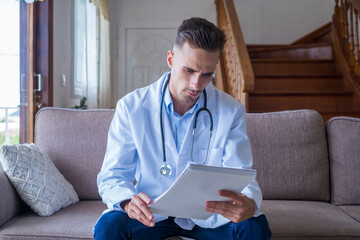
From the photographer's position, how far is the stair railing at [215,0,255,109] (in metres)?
3.47

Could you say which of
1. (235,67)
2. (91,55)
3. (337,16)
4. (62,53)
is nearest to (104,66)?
(91,55)

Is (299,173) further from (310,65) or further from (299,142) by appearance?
(310,65)

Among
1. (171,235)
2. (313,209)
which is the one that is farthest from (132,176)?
(313,209)

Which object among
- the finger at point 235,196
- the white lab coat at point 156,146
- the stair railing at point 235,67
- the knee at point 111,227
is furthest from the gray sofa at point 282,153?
the stair railing at point 235,67

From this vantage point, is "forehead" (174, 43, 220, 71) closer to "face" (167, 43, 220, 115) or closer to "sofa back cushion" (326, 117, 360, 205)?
"face" (167, 43, 220, 115)

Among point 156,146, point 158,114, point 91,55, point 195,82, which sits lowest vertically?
point 156,146

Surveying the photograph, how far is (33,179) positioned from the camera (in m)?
1.88

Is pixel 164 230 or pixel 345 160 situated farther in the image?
pixel 345 160

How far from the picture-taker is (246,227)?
4.52ft

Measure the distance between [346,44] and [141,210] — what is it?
403cm

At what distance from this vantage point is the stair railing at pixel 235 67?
3.47 m

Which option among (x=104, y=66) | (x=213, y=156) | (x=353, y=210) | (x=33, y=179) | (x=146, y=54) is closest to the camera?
(x=213, y=156)

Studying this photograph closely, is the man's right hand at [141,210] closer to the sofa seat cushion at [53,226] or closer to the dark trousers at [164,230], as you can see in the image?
the dark trousers at [164,230]

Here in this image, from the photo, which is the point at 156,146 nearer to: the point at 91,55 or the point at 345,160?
the point at 345,160
